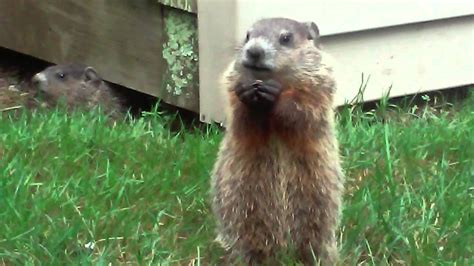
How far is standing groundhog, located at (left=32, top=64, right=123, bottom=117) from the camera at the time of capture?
608cm

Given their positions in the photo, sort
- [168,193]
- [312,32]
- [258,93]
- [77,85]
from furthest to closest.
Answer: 1. [77,85]
2. [168,193]
3. [312,32]
4. [258,93]

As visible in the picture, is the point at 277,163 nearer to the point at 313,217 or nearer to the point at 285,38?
the point at 313,217

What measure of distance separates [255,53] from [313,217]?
57cm

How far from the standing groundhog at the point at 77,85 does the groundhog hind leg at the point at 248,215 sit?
7.53ft

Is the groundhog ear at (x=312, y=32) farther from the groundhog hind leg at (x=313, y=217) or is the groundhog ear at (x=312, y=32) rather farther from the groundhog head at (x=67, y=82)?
the groundhog head at (x=67, y=82)

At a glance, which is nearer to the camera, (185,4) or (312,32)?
(312,32)

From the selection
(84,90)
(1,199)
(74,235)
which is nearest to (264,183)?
(74,235)

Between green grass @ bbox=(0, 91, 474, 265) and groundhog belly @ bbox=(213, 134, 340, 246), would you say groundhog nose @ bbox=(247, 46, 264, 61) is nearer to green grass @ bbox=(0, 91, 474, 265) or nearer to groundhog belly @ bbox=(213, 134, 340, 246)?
groundhog belly @ bbox=(213, 134, 340, 246)

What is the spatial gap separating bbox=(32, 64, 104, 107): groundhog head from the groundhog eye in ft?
7.96

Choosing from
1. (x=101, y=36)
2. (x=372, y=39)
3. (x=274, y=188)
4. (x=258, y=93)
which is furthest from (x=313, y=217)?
(x=101, y=36)

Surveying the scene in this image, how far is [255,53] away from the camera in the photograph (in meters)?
3.61

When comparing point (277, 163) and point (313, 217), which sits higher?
point (277, 163)

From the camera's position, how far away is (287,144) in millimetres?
3605

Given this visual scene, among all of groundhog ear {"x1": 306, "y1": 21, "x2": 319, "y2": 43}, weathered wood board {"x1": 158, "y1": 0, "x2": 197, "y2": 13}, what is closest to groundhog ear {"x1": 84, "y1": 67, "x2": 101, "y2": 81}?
weathered wood board {"x1": 158, "y1": 0, "x2": 197, "y2": 13}
